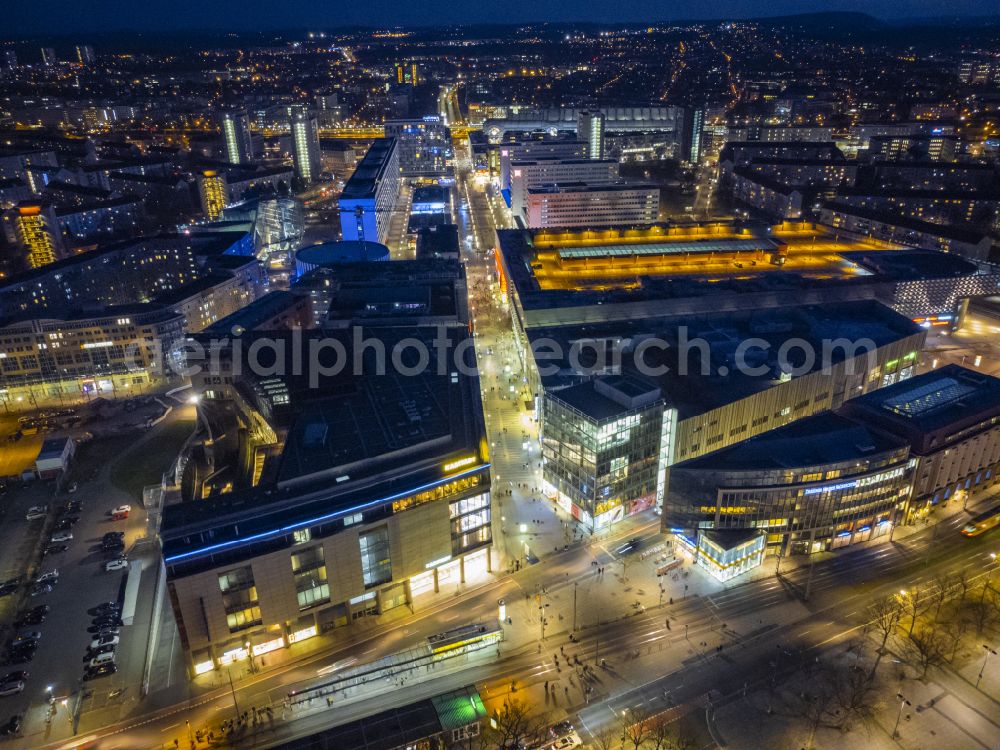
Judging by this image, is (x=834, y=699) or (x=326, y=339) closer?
(x=834, y=699)

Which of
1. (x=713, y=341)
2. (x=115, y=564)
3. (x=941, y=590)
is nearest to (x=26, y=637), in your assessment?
(x=115, y=564)

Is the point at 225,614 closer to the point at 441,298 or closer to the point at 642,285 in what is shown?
the point at 441,298

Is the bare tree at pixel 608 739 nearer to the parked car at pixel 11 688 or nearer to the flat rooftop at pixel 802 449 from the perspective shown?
the flat rooftop at pixel 802 449

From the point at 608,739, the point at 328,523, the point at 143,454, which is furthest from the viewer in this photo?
the point at 143,454

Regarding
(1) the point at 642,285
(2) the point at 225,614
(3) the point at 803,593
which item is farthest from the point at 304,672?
(1) the point at 642,285

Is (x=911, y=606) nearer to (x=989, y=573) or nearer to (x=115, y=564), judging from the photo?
(x=989, y=573)

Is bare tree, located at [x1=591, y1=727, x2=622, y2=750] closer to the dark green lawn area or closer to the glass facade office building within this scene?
the glass facade office building
